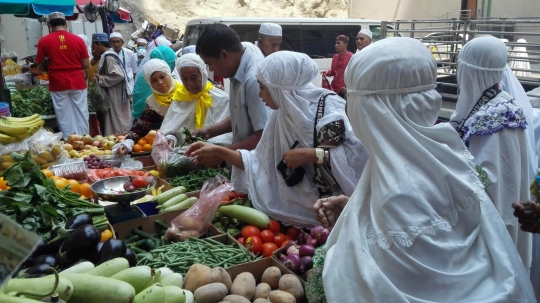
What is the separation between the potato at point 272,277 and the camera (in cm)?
232

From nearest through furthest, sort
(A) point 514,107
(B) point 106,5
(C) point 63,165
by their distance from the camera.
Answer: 1. (A) point 514,107
2. (C) point 63,165
3. (B) point 106,5

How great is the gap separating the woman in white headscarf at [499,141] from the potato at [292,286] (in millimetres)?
1255

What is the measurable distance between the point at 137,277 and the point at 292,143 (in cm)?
134

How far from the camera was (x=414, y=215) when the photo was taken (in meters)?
1.47

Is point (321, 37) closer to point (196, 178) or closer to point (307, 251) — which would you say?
point (196, 178)

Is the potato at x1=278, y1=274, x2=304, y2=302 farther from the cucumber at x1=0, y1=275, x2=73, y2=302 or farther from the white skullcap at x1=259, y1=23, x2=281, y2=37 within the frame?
the white skullcap at x1=259, y1=23, x2=281, y2=37

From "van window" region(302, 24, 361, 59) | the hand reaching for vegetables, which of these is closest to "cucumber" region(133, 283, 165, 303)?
the hand reaching for vegetables

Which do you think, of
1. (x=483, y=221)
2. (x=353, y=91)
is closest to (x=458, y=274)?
(x=483, y=221)

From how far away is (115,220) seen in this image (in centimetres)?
290

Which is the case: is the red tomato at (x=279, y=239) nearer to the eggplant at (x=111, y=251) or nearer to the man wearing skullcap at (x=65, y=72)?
the eggplant at (x=111, y=251)

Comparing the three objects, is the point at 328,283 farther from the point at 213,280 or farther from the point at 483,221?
the point at 213,280

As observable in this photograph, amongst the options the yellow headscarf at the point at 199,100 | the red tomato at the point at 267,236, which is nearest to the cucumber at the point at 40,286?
the red tomato at the point at 267,236

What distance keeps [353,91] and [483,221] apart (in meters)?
0.62

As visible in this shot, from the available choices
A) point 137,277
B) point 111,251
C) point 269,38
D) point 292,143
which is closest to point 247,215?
point 292,143
